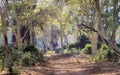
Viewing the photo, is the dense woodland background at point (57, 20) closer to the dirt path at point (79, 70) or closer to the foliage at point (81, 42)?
the foliage at point (81, 42)

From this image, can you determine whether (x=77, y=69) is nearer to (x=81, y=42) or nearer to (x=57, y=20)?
(x=57, y=20)

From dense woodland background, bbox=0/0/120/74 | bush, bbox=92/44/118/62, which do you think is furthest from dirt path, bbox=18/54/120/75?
bush, bbox=92/44/118/62

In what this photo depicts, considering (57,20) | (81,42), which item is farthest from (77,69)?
(81,42)

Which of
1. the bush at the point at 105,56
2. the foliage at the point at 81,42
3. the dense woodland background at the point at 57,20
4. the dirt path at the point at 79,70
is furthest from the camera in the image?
the foliage at the point at 81,42

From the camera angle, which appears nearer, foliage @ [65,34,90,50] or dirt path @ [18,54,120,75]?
dirt path @ [18,54,120,75]

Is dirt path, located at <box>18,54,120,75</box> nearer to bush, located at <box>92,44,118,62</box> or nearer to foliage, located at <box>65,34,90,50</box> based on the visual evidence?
bush, located at <box>92,44,118,62</box>

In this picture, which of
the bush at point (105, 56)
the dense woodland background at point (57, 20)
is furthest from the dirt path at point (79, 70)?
the bush at point (105, 56)

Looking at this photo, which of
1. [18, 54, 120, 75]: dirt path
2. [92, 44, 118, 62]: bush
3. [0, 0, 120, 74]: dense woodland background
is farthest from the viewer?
[92, 44, 118, 62]: bush

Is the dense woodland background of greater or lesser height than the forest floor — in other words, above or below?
above

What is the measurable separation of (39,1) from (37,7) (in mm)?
871

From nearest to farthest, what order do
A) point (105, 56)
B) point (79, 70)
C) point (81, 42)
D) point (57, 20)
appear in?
1. point (79, 70)
2. point (105, 56)
3. point (57, 20)
4. point (81, 42)

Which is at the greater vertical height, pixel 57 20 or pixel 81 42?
pixel 57 20

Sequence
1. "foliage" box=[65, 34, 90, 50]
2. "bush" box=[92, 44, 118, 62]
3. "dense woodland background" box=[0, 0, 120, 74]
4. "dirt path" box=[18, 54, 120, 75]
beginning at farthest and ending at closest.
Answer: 1. "foliage" box=[65, 34, 90, 50]
2. "bush" box=[92, 44, 118, 62]
3. "dirt path" box=[18, 54, 120, 75]
4. "dense woodland background" box=[0, 0, 120, 74]

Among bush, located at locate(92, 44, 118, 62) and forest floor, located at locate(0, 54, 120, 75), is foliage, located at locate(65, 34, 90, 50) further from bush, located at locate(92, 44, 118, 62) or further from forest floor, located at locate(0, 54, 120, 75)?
forest floor, located at locate(0, 54, 120, 75)
